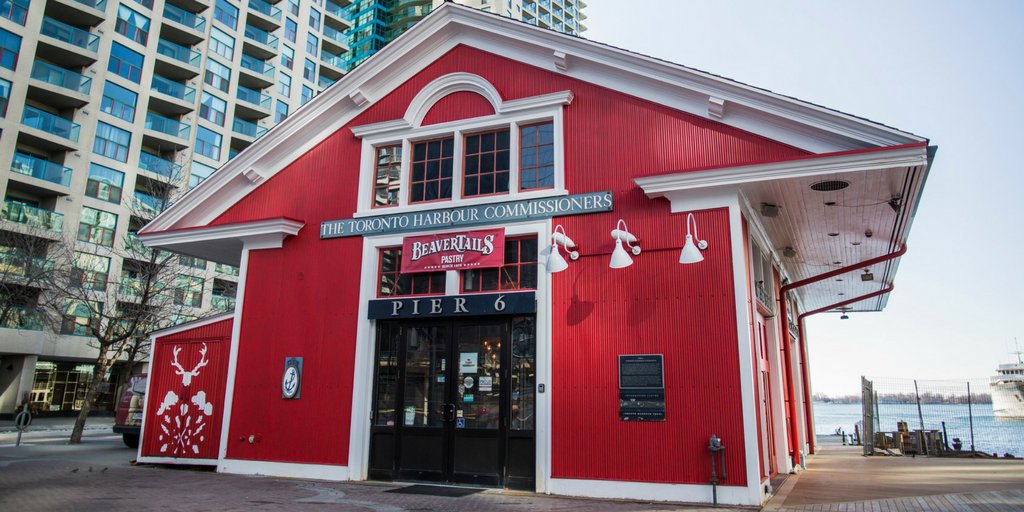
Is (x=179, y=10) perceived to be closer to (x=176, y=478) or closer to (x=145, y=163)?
(x=145, y=163)

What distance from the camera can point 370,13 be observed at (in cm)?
8112

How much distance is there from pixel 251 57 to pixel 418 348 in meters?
42.5

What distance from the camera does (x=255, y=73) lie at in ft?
151

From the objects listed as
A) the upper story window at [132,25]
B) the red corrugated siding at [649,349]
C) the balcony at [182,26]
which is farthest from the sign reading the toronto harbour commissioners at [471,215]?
the balcony at [182,26]

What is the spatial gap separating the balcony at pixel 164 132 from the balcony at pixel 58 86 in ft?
12.6

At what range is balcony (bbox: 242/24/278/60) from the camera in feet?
152

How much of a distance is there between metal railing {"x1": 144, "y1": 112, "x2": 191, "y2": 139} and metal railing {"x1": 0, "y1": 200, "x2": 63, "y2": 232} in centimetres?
825

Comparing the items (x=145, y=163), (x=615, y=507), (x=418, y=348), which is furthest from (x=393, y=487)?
(x=145, y=163)

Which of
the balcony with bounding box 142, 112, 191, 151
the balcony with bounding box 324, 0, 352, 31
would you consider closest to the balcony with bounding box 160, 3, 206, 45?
the balcony with bounding box 142, 112, 191, 151

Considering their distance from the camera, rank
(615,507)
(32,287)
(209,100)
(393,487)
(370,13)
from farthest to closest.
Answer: (370,13), (209,100), (32,287), (393,487), (615,507)

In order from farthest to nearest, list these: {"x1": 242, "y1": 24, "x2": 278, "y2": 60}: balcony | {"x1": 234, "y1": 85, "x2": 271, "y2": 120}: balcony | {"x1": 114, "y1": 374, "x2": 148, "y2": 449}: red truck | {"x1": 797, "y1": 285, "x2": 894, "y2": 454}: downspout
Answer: {"x1": 242, "y1": 24, "x2": 278, "y2": 60}: balcony → {"x1": 234, "y1": 85, "x2": 271, "y2": 120}: balcony → {"x1": 797, "y1": 285, "x2": 894, "y2": 454}: downspout → {"x1": 114, "y1": 374, "x2": 148, "y2": 449}: red truck

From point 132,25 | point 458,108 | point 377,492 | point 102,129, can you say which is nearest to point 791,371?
point 458,108

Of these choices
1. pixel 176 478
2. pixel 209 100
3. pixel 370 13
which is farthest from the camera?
pixel 370 13

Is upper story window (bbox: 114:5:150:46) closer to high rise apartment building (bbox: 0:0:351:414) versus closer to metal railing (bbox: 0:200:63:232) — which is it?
high rise apartment building (bbox: 0:0:351:414)
